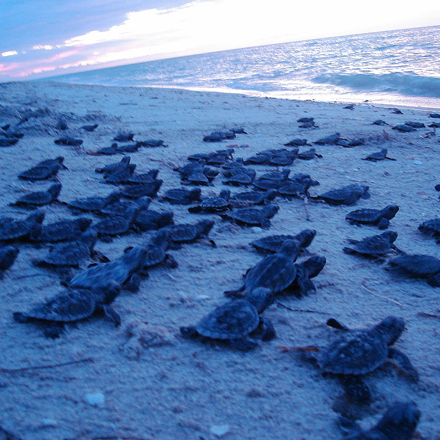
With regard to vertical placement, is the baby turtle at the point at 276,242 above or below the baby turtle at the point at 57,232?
below

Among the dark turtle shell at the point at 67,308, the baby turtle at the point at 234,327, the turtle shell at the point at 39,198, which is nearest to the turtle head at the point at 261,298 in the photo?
the baby turtle at the point at 234,327

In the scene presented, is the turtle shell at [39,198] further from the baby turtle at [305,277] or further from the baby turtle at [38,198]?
the baby turtle at [305,277]

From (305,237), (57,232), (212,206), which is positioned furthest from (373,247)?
(57,232)

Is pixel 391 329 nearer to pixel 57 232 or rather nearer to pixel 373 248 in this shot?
pixel 373 248

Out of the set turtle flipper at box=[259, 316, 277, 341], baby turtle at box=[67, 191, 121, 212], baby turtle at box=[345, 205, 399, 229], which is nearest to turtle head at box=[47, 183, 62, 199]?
baby turtle at box=[67, 191, 121, 212]

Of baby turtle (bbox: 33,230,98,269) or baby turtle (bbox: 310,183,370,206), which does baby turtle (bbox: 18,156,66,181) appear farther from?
baby turtle (bbox: 310,183,370,206)

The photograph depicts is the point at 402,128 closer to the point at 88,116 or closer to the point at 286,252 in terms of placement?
the point at 286,252

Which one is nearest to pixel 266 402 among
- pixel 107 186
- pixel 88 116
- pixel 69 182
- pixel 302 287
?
pixel 302 287
